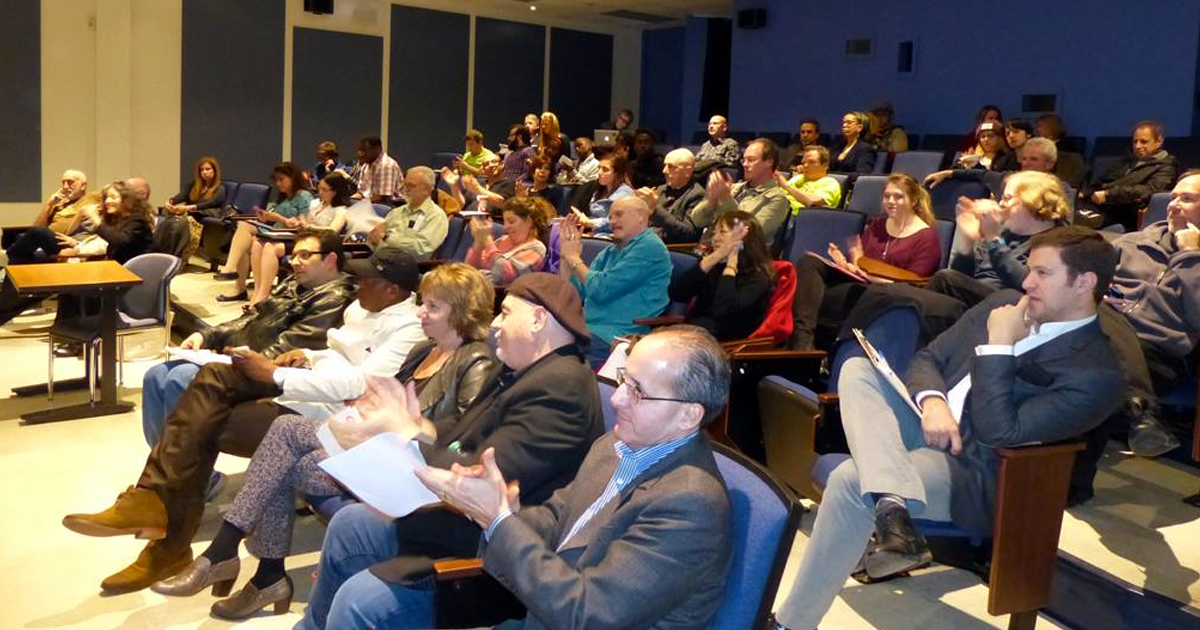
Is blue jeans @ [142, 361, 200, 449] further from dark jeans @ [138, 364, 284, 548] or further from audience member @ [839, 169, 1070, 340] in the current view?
audience member @ [839, 169, 1070, 340]

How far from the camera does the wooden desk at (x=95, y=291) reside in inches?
182

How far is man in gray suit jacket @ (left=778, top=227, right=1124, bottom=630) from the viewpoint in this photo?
8.15 feet

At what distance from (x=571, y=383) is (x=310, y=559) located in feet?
5.04

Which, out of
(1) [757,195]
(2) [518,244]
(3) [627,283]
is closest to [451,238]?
(2) [518,244]

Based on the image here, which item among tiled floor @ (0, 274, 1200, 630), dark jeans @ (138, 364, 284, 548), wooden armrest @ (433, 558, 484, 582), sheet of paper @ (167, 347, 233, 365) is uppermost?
sheet of paper @ (167, 347, 233, 365)

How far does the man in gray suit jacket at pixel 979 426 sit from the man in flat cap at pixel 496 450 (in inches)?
27.3

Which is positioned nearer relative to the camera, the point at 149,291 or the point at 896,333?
the point at 896,333

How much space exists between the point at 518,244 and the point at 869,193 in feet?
7.56

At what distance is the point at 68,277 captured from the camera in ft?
15.6

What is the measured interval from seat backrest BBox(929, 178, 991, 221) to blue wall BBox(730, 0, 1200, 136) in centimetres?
275

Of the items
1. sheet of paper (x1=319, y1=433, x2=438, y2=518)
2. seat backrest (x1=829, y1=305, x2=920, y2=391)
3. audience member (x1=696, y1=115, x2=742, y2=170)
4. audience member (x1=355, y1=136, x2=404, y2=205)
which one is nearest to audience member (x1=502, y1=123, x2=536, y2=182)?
audience member (x1=355, y1=136, x2=404, y2=205)

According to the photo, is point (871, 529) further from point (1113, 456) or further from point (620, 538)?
point (1113, 456)

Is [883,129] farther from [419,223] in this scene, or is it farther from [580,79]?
[580,79]

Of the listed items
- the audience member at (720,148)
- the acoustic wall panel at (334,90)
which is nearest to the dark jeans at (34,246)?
the audience member at (720,148)
